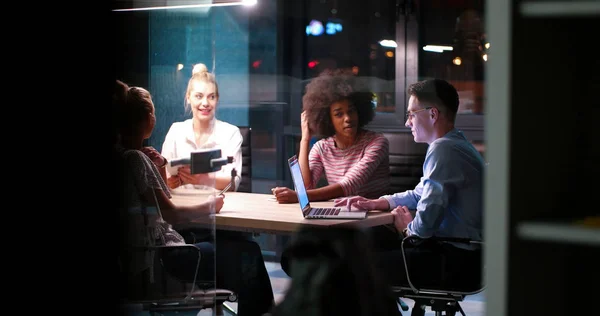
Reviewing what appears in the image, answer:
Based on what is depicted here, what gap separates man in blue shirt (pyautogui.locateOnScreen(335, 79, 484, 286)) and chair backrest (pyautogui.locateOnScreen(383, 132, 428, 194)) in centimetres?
62

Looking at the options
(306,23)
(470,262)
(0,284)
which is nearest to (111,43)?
(0,284)

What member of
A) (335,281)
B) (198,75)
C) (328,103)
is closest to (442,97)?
(328,103)

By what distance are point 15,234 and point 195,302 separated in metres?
0.72

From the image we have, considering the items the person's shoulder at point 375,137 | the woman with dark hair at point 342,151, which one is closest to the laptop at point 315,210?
the woman with dark hair at point 342,151

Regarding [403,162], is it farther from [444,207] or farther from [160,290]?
[160,290]

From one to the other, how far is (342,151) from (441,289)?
1100 millimetres

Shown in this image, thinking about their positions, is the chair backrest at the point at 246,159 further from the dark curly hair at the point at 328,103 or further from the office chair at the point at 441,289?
the office chair at the point at 441,289

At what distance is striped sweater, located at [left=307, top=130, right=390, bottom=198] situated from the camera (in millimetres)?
4184

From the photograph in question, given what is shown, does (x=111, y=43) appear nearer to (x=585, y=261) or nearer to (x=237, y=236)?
(x=585, y=261)

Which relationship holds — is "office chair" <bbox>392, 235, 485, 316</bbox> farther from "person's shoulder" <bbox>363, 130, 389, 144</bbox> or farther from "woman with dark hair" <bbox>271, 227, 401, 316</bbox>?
"woman with dark hair" <bbox>271, 227, 401, 316</bbox>

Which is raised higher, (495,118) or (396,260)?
(495,118)

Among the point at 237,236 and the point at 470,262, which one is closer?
the point at 470,262

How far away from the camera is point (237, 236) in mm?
4457

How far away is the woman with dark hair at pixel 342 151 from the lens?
4.16m
